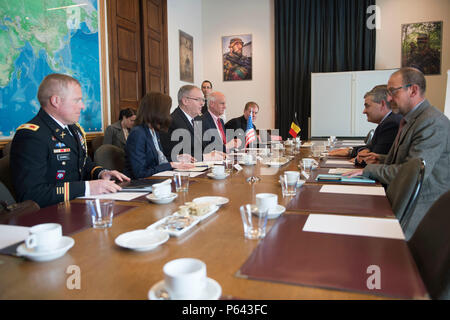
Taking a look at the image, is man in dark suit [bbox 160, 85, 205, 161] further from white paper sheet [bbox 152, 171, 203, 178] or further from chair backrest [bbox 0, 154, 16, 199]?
chair backrest [bbox 0, 154, 16, 199]

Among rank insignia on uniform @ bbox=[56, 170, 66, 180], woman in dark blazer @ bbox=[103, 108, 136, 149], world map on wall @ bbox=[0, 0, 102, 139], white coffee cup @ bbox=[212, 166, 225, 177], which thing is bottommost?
white coffee cup @ bbox=[212, 166, 225, 177]

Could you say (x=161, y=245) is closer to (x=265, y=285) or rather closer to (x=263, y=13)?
(x=265, y=285)

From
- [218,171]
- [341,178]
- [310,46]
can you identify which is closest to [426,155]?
[341,178]

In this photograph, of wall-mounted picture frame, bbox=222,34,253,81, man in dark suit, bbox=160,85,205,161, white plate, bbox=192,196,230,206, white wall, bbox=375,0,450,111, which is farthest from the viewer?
wall-mounted picture frame, bbox=222,34,253,81

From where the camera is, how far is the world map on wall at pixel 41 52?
152 inches

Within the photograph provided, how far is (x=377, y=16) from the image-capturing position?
309 inches

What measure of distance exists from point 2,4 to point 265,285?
4247 mm

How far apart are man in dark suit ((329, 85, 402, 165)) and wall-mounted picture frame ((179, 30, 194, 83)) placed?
197 inches

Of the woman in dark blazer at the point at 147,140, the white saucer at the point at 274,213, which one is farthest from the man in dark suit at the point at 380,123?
the white saucer at the point at 274,213

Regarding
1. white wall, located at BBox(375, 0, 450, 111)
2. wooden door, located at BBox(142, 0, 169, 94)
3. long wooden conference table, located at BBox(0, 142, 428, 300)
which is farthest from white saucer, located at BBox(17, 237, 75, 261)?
white wall, located at BBox(375, 0, 450, 111)

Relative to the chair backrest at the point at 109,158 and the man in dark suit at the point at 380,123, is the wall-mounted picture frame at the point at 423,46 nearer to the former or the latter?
the man in dark suit at the point at 380,123

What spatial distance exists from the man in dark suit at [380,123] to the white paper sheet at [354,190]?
1.08 m

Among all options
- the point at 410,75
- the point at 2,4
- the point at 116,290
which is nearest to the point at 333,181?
the point at 410,75

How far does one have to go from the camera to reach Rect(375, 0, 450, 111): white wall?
7535 millimetres
